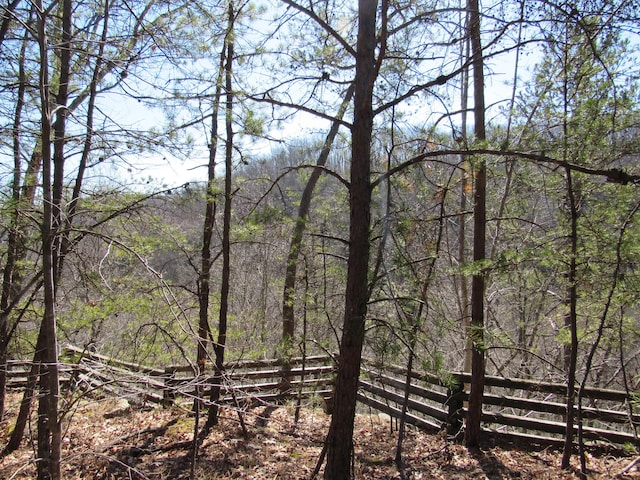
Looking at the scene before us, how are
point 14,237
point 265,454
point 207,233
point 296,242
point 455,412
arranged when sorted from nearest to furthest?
point 14,237, point 265,454, point 455,412, point 207,233, point 296,242

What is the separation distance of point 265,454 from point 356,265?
3973mm

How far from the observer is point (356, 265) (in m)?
4.14

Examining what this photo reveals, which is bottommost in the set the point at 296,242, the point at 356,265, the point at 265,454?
the point at 265,454

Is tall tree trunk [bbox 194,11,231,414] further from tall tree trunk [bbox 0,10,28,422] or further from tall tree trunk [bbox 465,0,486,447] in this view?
tall tree trunk [bbox 465,0,486,447]

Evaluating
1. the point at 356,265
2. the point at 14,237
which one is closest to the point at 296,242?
the point at 356,265

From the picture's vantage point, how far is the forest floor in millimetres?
5594

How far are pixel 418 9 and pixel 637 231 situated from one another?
320cm

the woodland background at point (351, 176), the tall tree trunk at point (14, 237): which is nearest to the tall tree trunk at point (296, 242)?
the woodland background at point (351, 176)

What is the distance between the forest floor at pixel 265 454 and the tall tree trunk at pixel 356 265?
37.9 inches

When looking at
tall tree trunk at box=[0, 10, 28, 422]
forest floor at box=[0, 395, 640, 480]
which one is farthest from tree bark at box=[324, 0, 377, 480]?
tall tree trunk at box=[0, 10, 28, 422]

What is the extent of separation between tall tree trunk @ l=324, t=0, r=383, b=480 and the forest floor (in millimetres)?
962

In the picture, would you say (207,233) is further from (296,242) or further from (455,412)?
(455,412)

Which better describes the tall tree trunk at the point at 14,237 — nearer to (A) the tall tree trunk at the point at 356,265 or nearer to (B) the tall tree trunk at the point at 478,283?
(A) the tall tree trunk at the point at 356,265

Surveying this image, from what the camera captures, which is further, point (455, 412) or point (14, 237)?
point (455, 412)
